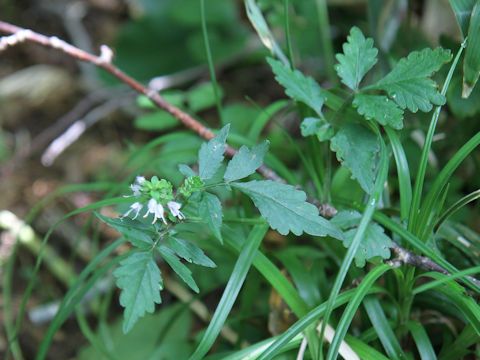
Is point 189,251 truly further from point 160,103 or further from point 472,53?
point 472,53

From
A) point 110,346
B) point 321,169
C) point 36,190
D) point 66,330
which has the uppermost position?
point 321,169

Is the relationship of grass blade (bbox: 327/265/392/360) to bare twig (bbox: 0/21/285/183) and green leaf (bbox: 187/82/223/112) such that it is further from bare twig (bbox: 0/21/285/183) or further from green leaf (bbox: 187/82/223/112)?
green leaf (bbox: 187/82/223/112)

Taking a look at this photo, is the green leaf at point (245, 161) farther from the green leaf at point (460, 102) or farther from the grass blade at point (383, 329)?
the green leaf at point (460, 102)

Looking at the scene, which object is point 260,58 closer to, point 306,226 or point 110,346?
point 110,346

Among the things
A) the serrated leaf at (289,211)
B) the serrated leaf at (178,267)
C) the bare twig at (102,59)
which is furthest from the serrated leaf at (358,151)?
the serrated leaf at (178,267)

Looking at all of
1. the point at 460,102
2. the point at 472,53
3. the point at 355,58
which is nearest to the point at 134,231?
the point at 355,58

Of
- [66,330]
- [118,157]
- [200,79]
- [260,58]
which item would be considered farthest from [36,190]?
[260,58]
